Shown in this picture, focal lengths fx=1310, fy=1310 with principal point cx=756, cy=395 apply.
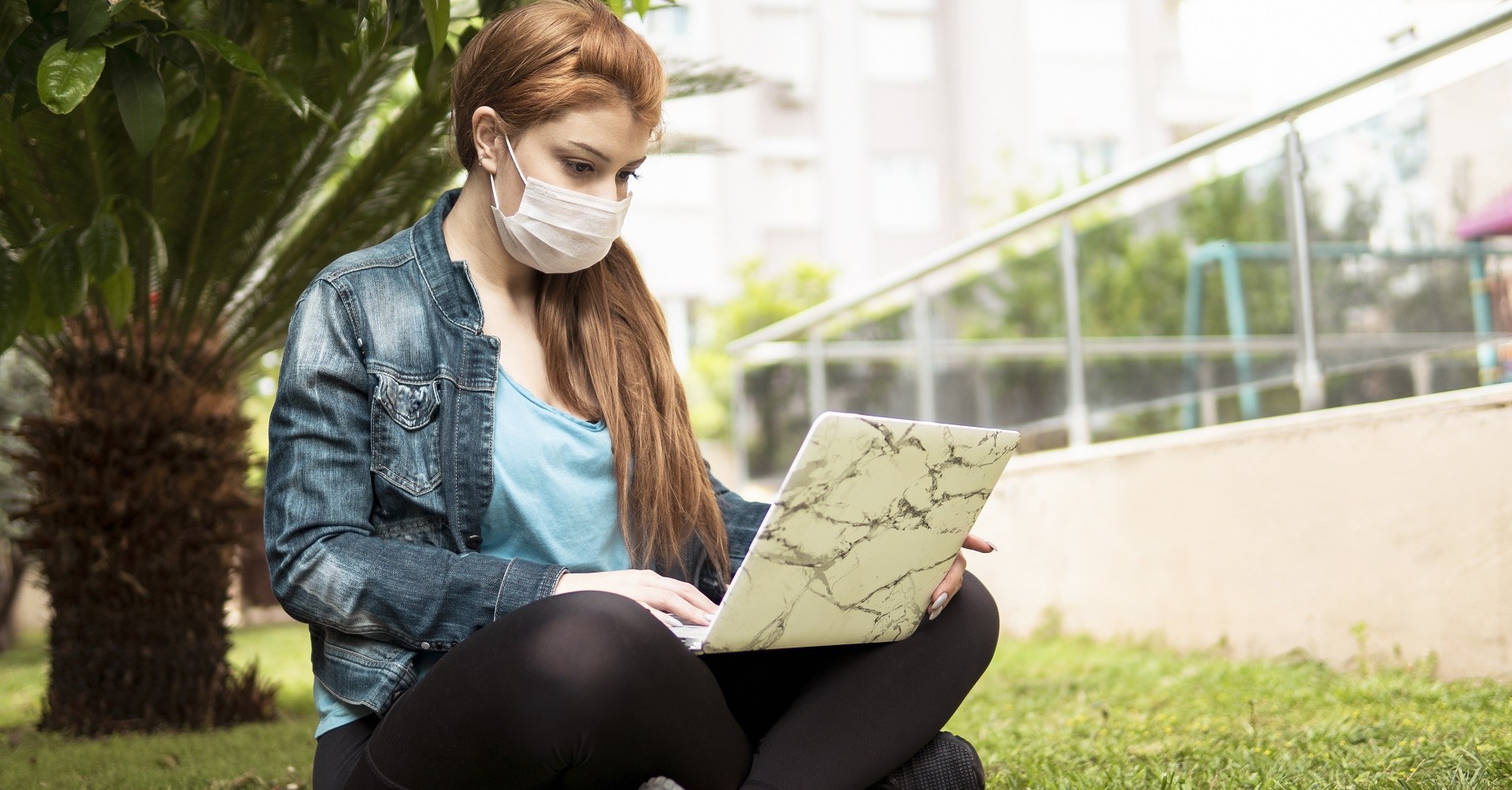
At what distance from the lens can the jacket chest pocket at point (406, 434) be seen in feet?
5.51

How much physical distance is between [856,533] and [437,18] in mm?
851

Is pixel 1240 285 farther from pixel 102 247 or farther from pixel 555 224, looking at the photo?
pixel 102 247

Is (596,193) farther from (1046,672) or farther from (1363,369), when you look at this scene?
(1363,369)

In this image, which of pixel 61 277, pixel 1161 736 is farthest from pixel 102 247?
pixel 1161 736

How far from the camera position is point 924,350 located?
249 inches

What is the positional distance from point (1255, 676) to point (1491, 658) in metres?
0.54

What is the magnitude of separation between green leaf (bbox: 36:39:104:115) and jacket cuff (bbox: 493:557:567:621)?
2.50ft

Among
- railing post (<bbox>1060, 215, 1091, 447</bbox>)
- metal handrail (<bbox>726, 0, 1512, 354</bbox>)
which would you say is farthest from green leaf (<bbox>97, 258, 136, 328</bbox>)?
railing post (<bbox>1060, 215, 1091, 447</bbox>)

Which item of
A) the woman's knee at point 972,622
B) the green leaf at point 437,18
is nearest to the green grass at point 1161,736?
the woman's knee at point 972,622

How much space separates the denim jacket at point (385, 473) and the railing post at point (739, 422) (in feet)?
20.7

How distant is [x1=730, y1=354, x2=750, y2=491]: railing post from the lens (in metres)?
8.16

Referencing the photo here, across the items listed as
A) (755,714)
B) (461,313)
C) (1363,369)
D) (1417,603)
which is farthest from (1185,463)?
(461,313)

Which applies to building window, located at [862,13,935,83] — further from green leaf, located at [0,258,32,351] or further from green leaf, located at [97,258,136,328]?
green leaf, located at [0,258,32,351]

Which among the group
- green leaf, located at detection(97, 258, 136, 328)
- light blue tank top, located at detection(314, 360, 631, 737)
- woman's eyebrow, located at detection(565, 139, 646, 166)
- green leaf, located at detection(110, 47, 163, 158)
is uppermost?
green leaf, located at detection(110, 47, 163, 158)
